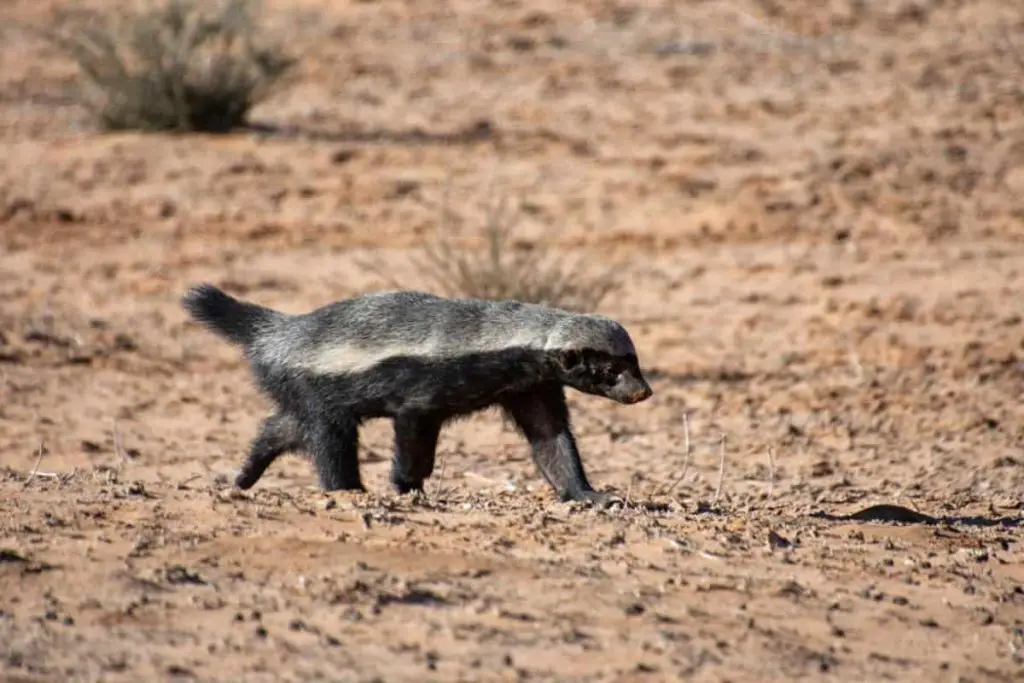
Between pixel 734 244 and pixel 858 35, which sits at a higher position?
pixel 858 35

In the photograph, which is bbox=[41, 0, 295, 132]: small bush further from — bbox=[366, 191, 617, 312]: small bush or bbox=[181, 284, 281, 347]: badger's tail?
bbox=[181, 284, 281, 347]: badger's tail

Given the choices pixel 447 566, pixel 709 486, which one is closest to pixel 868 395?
pixel 709 486

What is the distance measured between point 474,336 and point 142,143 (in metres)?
8.87

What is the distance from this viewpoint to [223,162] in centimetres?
1398

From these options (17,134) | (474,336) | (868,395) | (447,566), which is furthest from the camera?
(17,134)

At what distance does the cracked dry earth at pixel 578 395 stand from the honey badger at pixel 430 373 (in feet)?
0.88

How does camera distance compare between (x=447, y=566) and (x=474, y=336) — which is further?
(x=474, y=336)

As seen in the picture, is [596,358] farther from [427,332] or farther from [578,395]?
[578,395]

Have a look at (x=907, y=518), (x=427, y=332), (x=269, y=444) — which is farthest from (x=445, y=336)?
(x=907, y=518)

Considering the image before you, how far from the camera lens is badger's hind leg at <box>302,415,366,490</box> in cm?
648

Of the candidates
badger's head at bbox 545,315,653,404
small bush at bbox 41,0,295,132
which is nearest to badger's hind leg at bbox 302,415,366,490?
badger's head at bbox 545,315,653,404

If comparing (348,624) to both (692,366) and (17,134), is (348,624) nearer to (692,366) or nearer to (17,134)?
(692,366)

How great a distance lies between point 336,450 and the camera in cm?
648

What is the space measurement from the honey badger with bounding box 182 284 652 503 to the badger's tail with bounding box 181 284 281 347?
0.15m
